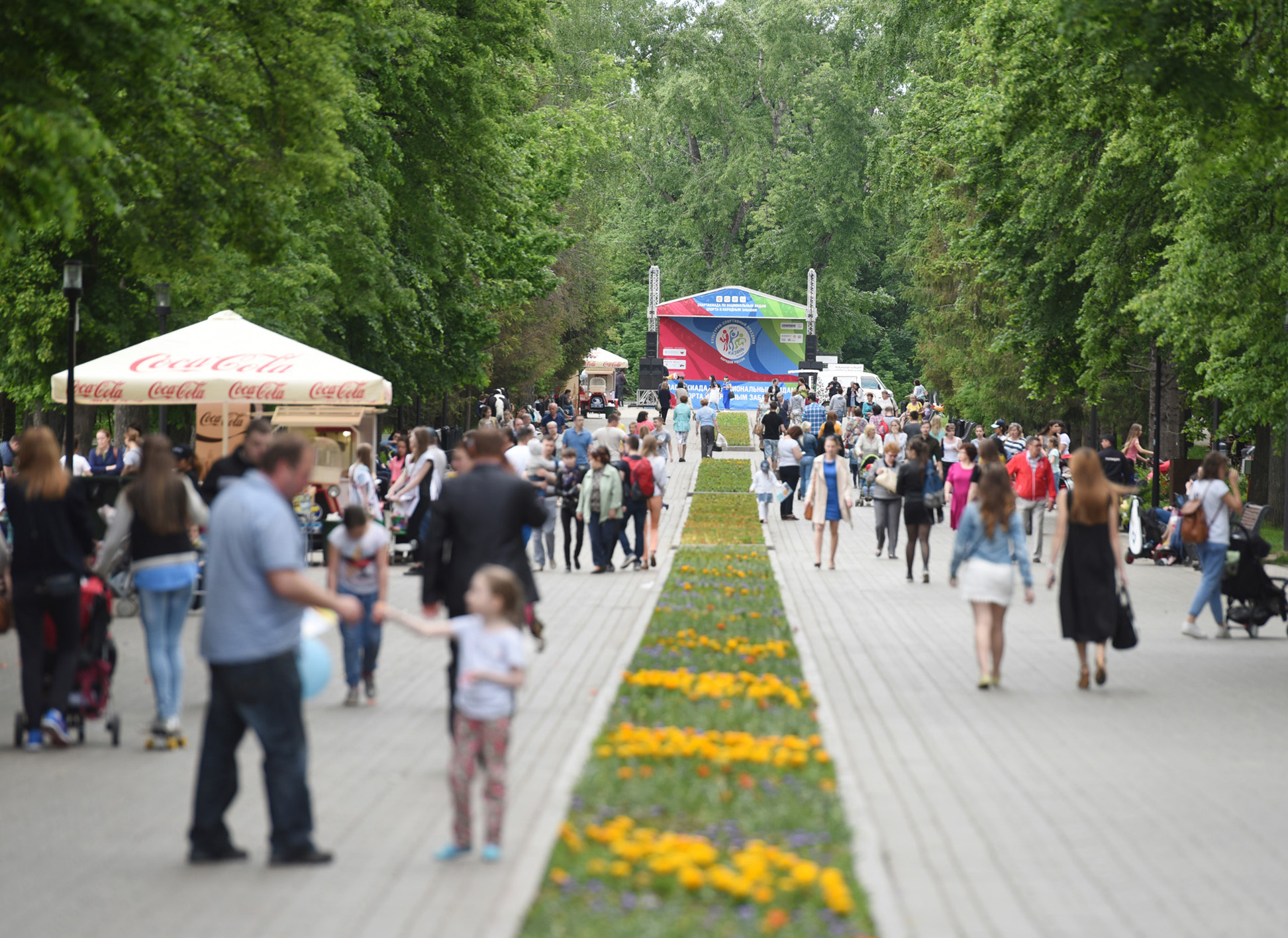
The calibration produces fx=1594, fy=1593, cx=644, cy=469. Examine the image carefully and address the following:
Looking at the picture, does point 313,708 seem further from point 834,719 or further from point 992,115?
point 992,115

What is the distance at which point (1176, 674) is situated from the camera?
41.3 feet

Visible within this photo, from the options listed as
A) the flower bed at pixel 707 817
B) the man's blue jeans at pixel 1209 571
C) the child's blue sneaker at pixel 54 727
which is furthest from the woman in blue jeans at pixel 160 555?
the man's blue jeans at pixel 1209 571

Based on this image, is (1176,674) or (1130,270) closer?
A: (1176,674)

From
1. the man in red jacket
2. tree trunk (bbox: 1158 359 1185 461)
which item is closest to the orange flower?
A: the man in red jacket

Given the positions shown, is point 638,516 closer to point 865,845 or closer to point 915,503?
point 915,503

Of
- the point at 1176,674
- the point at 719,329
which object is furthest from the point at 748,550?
the point at 719,329

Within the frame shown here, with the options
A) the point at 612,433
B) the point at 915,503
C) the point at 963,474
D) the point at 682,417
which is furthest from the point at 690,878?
the point at 682,417

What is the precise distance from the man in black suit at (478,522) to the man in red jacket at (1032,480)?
45.9 ft

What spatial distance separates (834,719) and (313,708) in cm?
346

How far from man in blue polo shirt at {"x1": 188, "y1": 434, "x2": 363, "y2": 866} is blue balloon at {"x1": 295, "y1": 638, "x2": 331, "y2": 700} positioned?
1.78 ft

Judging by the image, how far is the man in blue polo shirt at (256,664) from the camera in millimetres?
6535

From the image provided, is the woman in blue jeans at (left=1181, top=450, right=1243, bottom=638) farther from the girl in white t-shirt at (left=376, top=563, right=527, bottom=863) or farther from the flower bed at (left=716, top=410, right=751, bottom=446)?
the flower bed at (left=716, top=410, right=751, bottom=446)

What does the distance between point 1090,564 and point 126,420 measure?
18.5 m

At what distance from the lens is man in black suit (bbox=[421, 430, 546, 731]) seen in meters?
8.02
